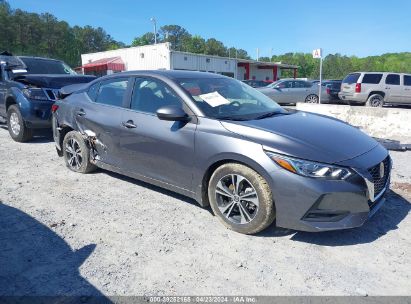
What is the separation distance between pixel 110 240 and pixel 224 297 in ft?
4.51

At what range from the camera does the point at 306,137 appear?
351 cm

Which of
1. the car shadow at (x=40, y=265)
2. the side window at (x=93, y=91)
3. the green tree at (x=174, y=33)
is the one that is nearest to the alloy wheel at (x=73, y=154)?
the side window at (x=93, y=91)

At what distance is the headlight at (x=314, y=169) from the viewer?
3.16 metres

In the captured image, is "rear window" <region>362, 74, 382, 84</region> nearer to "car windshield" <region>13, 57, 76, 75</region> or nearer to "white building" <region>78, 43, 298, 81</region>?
"car windshield" <region>13, 57, 76, 75</region>

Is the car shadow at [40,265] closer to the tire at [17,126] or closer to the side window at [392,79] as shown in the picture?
the tire at [17,126]

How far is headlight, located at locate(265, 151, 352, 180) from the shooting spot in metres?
3.16

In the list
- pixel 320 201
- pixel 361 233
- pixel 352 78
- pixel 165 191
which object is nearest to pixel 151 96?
pixel 165 191

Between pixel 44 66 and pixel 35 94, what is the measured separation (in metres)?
1.85

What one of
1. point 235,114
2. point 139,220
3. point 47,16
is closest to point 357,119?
point 235,114

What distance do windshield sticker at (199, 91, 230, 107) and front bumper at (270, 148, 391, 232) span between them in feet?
3.97

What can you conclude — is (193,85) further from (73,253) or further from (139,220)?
(73,253)

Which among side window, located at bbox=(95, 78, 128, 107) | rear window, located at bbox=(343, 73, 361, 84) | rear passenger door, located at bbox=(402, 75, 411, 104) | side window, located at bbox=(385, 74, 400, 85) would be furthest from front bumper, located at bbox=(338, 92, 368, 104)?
side window, located at bbox=(95, 78, 128, 107)

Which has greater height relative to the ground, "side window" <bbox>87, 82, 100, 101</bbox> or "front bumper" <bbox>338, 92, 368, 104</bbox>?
"side window" <bbox>87, 82, 100, 101</bbox>

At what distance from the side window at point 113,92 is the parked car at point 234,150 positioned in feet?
0.05
